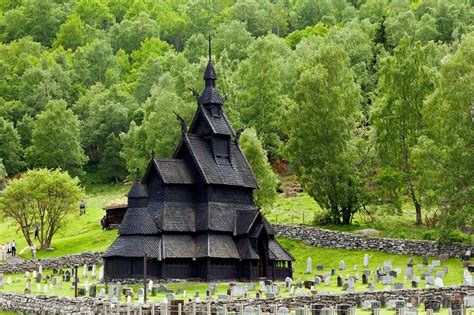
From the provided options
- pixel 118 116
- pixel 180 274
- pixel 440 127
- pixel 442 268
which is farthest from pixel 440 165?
pixel 118 116

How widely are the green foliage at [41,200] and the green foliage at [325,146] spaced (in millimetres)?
20482

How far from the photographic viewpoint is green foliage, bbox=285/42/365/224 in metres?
83.1

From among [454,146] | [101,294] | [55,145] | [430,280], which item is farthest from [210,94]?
[55,145]

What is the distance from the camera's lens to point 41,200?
290 ft

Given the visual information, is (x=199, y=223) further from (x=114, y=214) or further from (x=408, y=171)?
(x=114, y=214)

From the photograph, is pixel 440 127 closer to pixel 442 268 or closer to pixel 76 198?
pixel 442 268

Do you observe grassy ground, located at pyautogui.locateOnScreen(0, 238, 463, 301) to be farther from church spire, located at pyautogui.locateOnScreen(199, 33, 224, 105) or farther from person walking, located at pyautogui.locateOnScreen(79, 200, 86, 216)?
person walking, located at pyautogui.locateOnScreen(79, 200, 86, 216)

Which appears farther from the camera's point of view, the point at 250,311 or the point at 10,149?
the point at 10,149

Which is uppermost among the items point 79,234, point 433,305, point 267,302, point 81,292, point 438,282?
point 79,234

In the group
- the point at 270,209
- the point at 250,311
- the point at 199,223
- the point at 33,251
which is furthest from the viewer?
the point at 270,209

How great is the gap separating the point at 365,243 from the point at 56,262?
24.8 metres

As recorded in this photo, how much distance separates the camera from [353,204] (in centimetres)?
8331

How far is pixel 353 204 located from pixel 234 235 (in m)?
16.4

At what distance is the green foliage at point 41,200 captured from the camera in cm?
8806
